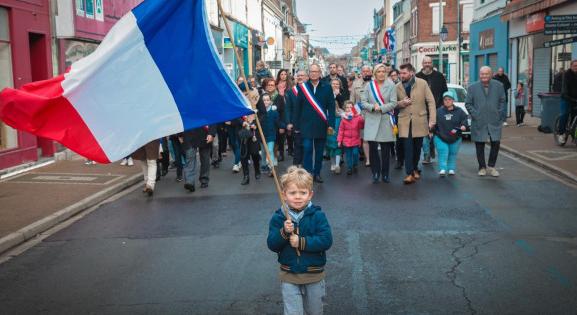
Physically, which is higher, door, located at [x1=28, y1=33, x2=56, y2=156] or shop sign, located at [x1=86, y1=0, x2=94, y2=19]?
shop sign, located at [x1=86, y1=0, x2=94, y2=19]

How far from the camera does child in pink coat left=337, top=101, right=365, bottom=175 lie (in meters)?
13.2


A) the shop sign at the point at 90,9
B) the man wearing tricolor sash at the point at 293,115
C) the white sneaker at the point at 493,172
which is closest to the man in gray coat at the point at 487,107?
the white sneaker at the point at 493,172

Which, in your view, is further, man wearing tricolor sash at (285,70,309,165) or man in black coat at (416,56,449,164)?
man in black coat at (416,56,449,164)

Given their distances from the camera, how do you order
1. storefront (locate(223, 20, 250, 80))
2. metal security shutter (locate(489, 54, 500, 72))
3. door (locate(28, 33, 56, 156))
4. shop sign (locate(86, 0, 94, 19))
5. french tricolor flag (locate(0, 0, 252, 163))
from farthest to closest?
storefront (locate(223, 20, 250, 80))
metal security shutter (locate(489, 54, 500, 72))
shop sign (locate(86, 0, 94, 19))
door (locate(28, 33, 56, 156))
french tricolor flag (locate(0, 0, 252, 163))

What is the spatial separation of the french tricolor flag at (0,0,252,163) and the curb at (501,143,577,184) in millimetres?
8109

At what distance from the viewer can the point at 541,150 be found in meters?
15.7

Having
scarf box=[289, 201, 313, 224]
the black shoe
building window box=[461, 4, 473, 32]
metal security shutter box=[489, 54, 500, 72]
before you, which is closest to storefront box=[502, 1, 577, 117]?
metal security shutter box=[489, 54, 500, 72]

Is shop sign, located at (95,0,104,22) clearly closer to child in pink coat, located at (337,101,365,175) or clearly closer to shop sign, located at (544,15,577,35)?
child in pink coat, located at (337,101,365,175)

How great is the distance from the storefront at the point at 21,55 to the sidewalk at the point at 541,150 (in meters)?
10.6

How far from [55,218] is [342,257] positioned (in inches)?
175

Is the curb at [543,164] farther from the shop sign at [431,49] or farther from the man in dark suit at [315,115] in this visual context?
the shop sign at [431,49]

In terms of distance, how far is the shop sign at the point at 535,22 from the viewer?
24.7 m

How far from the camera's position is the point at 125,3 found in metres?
21.6

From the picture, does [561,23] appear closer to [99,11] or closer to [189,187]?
[189,187]
